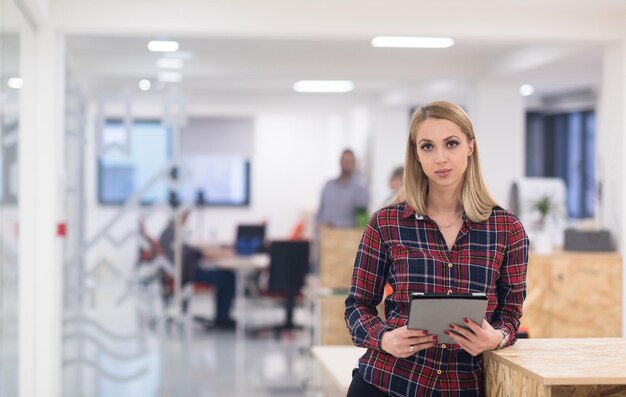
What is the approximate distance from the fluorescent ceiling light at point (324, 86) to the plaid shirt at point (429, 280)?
9503 mm

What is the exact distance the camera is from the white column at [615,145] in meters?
7.28

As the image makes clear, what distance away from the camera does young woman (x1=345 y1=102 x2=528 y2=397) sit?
8.37ft

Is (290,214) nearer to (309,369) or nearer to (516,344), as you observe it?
(309,369)

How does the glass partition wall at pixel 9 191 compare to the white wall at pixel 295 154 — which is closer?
the glass partition wall at pixel 9 191

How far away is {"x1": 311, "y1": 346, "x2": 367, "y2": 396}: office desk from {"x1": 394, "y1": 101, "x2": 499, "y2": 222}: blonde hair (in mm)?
1384

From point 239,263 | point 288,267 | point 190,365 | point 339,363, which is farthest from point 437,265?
point 239,263

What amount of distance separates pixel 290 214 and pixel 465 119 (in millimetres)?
14045

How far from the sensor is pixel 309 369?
8.62m

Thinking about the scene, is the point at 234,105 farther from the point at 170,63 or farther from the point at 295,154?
the point at 170,63

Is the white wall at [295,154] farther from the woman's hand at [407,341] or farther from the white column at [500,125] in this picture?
the woman's hand at [407,341]

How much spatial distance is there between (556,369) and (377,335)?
1.54 feet

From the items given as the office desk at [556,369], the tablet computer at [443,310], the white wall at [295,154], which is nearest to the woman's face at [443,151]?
the tablet computer at [443,310]

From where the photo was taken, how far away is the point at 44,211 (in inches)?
261

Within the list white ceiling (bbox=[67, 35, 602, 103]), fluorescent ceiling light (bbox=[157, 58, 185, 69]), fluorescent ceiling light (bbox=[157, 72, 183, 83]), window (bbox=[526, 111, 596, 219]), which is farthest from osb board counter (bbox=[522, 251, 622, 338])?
window (bbox=[526, 111, 596, 219])
